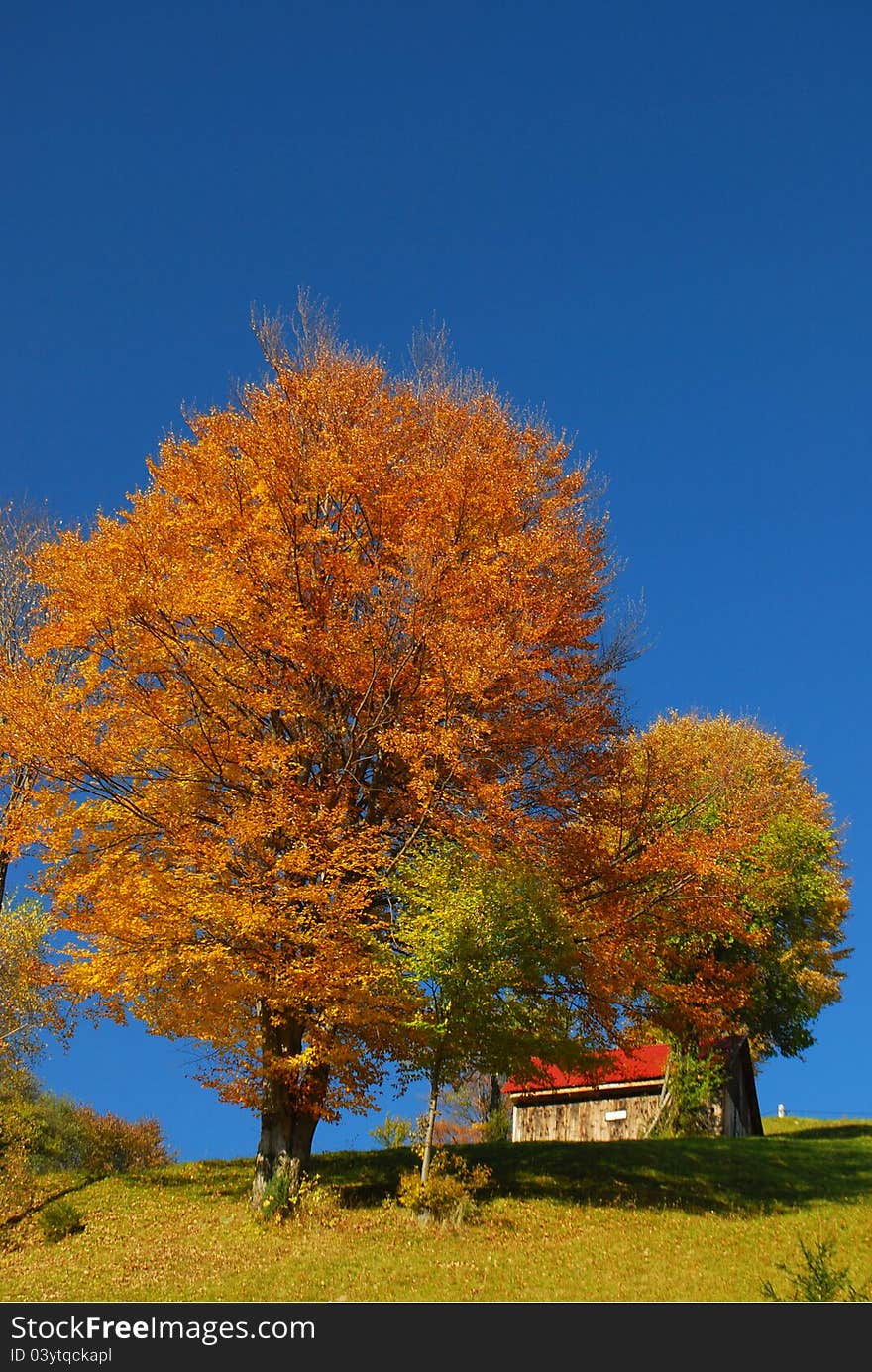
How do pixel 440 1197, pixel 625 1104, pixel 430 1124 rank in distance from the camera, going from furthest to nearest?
pixel 625 1104, pixel 430 1124, pixel 440 1197

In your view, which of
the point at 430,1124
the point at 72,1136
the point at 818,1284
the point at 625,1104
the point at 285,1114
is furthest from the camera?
the point at 625,1104

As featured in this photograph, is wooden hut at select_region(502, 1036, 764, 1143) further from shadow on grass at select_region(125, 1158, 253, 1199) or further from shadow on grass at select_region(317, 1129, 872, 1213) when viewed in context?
shadow on grass at select_region(125, 1158, 253, 1199)

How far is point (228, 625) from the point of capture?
19.9 metres

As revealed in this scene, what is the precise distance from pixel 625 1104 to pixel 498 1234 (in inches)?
684

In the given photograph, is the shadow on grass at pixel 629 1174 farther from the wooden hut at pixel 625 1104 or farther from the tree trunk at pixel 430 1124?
the wooden hut at pixel 625 1104

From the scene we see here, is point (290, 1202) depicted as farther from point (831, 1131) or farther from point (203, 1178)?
point (831, 1131)

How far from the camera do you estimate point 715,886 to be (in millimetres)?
21047

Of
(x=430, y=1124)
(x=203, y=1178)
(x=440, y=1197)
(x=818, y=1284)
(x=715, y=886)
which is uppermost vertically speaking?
(x=715, y=886)

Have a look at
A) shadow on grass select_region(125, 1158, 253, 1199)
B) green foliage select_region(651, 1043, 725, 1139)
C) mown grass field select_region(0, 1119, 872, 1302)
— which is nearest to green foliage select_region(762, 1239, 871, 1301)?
mown grass field select_region(0, 1119, 872, 1302)

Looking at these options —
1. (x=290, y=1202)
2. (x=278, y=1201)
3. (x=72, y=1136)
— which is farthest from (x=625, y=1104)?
(x=278, y=1201)

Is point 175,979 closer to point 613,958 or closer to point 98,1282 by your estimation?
point 98,1282

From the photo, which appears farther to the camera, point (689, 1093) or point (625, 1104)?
point (625, 1104)
